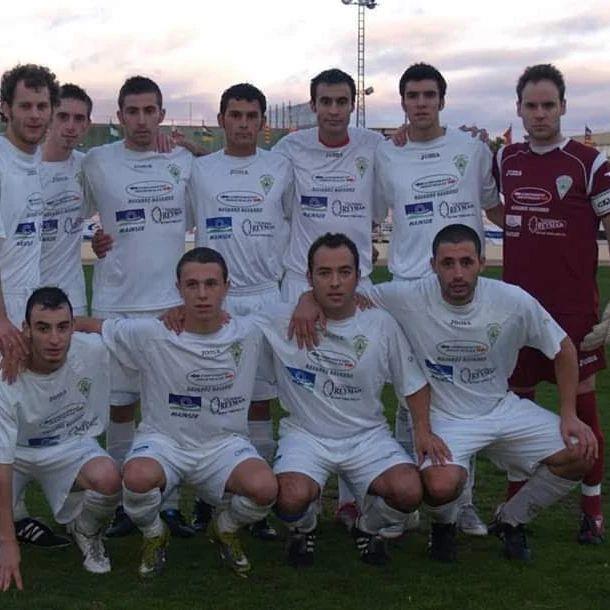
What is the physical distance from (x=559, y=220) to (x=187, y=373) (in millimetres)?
2059

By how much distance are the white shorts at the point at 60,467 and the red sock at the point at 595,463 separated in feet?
7.98

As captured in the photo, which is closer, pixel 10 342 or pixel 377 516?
pixel 10 342

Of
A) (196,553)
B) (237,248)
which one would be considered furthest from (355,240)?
(196,553)

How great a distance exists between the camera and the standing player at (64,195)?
18.4 ft

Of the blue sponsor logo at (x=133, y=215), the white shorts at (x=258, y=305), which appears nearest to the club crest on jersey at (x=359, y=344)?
the white shorts at (x=258, y=305)

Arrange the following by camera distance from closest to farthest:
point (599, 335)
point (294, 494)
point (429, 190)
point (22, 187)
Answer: point (294, 494), point (22, 187), point (599, 335), point (429, 190)

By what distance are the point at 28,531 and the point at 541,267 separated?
2952 mm

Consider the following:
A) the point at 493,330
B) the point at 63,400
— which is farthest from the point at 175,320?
the point at 493,330

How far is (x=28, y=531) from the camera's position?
5.08m

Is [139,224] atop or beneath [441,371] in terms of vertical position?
atop

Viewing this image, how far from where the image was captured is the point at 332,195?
18.7 feet

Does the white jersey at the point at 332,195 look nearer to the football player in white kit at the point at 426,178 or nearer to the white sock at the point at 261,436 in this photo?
the football player in white kit at the point at 426,178

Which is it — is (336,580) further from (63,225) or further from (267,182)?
(63,225)

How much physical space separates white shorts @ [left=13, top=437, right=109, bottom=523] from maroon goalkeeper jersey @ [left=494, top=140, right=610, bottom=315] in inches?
94.6
